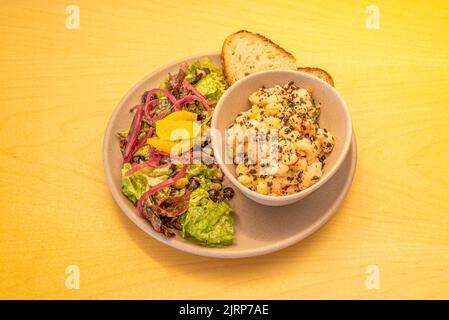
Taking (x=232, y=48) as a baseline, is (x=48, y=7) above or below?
above

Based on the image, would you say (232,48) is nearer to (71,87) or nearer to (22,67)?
(71,87)

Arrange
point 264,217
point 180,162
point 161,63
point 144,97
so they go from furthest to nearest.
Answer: point 161,63, point 144,97, point 180,162, point 264,217

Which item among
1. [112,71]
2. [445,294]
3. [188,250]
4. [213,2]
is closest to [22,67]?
[112,71]

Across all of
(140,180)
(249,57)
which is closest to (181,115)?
(140,180)

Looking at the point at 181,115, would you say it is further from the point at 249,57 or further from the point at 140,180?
the point at 249,57

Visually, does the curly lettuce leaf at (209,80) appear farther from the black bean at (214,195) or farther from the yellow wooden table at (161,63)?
the black bean at (214,195)

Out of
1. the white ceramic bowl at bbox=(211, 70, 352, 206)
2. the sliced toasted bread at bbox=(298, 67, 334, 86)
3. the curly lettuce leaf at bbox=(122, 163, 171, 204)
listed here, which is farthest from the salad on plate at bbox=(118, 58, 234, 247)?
the sliced toasted bread at bbox=(298, 67, 334, 86)
